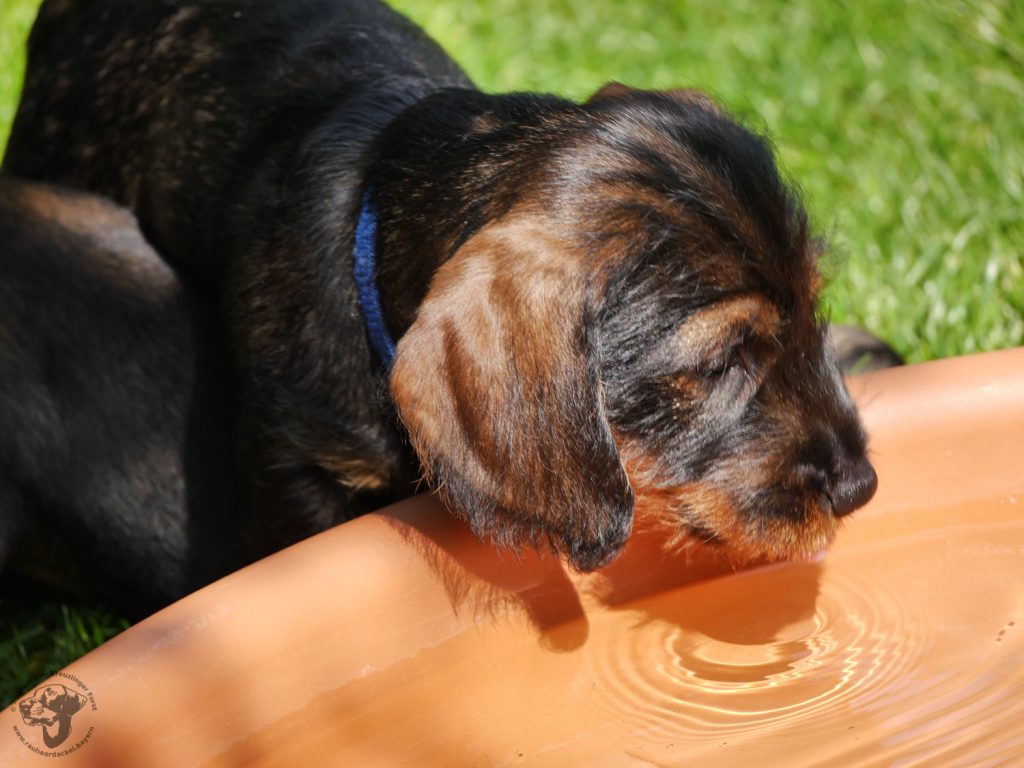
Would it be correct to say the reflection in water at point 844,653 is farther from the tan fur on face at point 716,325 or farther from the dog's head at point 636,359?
the tan fur on face at point 716,325

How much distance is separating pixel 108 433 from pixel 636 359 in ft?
5.55

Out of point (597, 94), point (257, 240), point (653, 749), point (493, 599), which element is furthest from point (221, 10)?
point (653, 749)

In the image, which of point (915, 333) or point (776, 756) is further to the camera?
point (915, 333)

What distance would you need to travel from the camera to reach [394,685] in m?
2.81

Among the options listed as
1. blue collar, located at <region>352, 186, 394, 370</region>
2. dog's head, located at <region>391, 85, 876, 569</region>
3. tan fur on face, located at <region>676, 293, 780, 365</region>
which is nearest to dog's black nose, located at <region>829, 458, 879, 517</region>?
dog's head, located at <region>391, 85, 876, 569</region>

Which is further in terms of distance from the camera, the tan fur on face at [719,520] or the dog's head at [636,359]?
the tan fur on face at [719,520]

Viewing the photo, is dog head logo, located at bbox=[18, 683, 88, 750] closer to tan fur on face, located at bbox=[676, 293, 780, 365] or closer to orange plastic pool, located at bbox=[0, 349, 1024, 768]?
orange plastic pool, located at bbox=[0, 349, 1024, 768]

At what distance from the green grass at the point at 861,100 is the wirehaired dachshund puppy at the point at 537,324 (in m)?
1.10

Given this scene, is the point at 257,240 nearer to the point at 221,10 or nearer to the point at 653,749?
the point at 221,10

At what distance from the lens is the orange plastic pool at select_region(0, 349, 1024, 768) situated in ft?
8.50

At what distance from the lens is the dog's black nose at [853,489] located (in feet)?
9.31

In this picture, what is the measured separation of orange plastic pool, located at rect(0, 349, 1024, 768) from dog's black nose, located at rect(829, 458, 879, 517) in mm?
247

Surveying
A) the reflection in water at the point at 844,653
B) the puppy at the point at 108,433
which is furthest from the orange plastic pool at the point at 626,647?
the puppy at the point at 108,433

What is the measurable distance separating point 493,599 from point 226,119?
5.69ft
